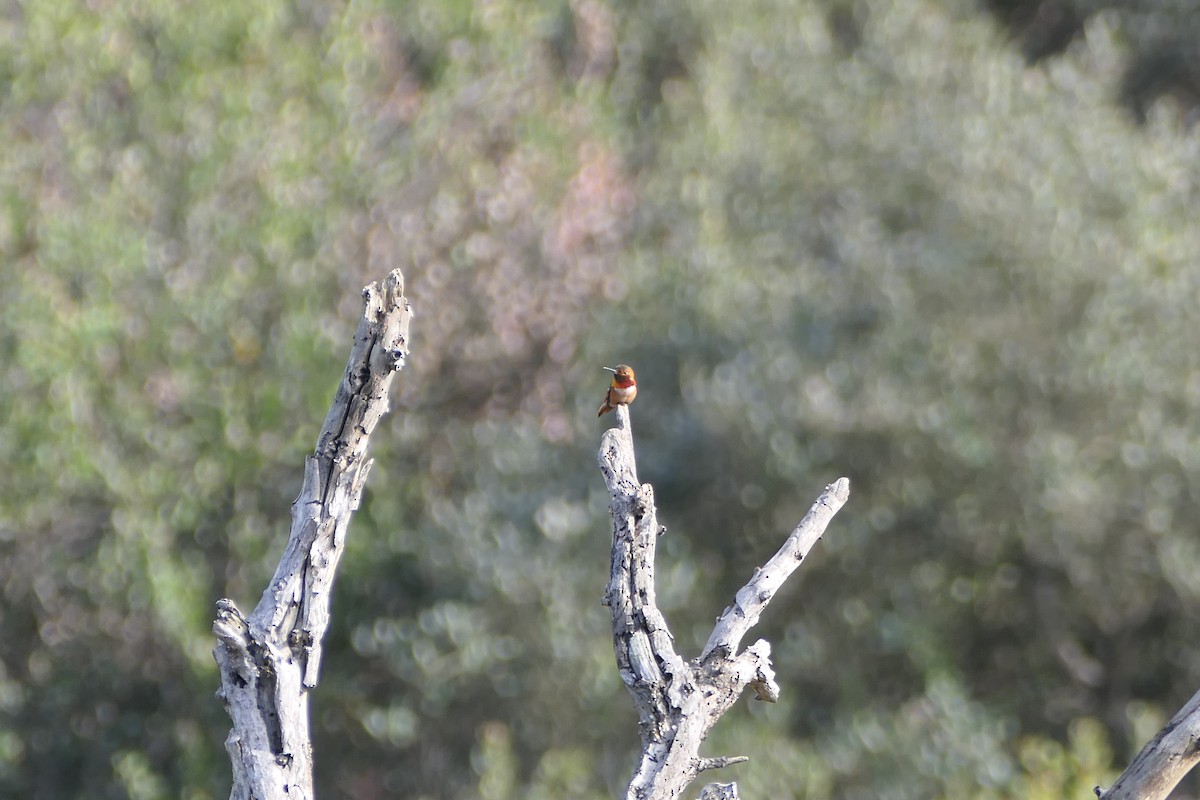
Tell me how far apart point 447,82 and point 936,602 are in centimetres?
600

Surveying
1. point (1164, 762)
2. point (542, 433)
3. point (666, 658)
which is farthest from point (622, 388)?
point (542, 433)

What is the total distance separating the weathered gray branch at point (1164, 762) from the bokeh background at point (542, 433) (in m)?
5.60

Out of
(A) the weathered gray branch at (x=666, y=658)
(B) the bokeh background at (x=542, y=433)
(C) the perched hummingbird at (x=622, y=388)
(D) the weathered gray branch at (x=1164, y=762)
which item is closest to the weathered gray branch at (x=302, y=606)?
(A) the weathered gray branch at (x=666, y=658)

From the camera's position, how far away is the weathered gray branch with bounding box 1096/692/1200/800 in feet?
8.97

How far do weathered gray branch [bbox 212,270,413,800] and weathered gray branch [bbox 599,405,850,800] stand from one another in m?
0.63

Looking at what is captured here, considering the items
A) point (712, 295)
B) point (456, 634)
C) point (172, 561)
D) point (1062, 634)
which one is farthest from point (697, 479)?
point (172, 561)

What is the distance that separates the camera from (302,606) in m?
3.02

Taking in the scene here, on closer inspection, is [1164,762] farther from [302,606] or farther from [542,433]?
[542,433]

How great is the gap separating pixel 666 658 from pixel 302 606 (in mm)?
850

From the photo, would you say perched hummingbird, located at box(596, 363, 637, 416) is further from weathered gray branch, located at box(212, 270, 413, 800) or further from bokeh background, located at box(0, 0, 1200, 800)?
bokeh background, located at box(0, 0, 1200, 800)

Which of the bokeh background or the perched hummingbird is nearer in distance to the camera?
the perched hummingbird

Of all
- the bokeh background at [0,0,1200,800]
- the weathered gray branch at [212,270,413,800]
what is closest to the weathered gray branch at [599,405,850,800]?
the weathered gray branch at [212,270,413,800]

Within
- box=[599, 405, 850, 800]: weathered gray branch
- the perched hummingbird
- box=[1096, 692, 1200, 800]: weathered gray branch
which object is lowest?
box=[1096, 692, 1200, 800]: weathered gray branch

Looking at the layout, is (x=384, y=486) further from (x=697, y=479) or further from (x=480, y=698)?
(x=697, y=479)
